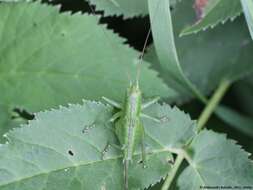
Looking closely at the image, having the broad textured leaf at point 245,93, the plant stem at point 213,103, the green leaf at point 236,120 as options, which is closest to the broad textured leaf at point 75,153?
the plant stem at point 213,103

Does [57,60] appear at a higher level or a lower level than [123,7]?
lower

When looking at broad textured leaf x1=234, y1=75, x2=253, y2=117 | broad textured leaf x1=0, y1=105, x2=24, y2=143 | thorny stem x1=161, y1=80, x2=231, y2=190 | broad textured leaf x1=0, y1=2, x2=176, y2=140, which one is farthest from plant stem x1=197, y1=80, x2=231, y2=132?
broad textured leaf x1=0, y1=105, x2=24, y2=143

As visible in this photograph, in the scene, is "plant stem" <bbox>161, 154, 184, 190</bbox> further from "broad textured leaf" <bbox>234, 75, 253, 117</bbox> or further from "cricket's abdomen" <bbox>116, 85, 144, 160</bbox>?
"broad textured leaf" <bbox>234, 75, 253, 117</bbox>

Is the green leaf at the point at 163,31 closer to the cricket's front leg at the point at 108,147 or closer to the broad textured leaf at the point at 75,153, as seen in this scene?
the broad textured leaf at the point at 75,153

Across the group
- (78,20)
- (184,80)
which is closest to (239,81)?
(184,80)

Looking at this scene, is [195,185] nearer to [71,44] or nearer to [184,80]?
[184,80]

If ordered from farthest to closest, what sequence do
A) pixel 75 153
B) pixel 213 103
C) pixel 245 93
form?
pixel 245 93
pixel 213 103
pixel 75 153

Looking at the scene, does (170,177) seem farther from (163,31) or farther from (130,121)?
(163,31)

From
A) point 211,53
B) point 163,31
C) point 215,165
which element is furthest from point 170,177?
point 211,53
